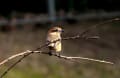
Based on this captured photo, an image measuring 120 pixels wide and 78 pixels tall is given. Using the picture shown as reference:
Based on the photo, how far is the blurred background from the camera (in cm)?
601

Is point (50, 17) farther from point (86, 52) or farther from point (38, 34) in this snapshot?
point (86, 52)

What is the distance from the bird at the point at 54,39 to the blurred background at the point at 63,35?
4341 millimetres

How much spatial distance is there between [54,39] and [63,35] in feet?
17.3

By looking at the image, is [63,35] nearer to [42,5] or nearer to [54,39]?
[42,5]

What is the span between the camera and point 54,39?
1187mm

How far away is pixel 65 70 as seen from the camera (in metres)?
6.05

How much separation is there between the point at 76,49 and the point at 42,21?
1263 millimetres

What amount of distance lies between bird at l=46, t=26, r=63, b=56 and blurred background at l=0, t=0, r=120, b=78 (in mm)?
4341

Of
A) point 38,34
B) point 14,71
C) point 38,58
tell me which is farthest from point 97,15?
point 14,71

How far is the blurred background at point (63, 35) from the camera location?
601cm

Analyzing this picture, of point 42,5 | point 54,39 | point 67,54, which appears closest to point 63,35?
point 67,54

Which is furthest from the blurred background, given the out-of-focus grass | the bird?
the bird

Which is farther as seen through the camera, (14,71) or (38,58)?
(38,58)

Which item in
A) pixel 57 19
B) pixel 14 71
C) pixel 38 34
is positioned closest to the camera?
pixel 14 71
